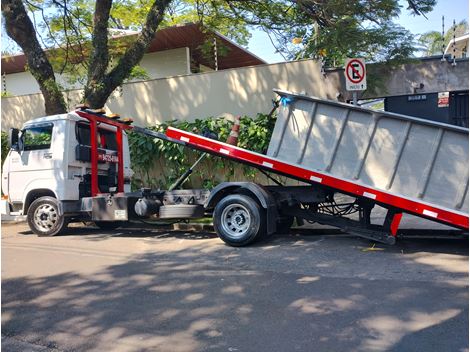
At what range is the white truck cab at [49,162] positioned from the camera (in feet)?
31.0

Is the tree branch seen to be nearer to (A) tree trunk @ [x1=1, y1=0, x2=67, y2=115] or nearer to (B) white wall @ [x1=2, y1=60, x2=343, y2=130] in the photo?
(A) tree trunk @ [x1=1, y1=0, x2=67, y2=115]

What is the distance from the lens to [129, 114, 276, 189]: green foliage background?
12.0 meters

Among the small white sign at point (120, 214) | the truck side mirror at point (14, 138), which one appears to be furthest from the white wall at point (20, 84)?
the small white sign at point (120, 214)

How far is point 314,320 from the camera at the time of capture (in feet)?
15.1

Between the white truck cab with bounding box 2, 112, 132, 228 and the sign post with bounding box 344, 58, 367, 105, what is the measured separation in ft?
17.4

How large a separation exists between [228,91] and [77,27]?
534 centimetres

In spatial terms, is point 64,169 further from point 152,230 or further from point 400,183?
point 400,183

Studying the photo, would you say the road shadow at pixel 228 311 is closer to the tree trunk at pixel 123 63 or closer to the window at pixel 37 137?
the window at pixel 37 137

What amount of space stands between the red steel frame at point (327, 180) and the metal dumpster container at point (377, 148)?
0.12 metres

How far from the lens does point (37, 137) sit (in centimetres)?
980

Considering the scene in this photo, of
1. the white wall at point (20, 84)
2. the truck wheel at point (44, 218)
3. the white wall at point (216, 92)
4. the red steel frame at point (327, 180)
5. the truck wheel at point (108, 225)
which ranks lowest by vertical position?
the truck wheel at point (108, 225)

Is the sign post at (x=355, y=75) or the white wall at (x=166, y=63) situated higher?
the white wall at (x=166, y=63)

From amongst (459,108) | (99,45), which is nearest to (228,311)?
(99,45)

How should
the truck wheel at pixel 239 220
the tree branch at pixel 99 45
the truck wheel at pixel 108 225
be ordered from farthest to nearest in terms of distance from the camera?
the tree branch at pixel 99 45 → the truck wheel at pixel 108 225 → the truck wheel at pixel 239 220
